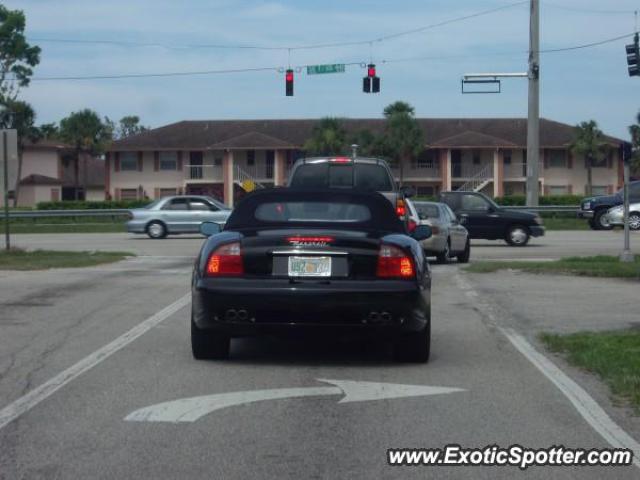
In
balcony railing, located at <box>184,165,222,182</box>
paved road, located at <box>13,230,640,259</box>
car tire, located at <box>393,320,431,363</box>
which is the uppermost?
balcony railing, located at <box>184,165,222,182</box>

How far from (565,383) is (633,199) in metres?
32.2

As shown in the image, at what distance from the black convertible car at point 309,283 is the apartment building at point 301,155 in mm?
58143

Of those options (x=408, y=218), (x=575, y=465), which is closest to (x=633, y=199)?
(x=408, y=218)

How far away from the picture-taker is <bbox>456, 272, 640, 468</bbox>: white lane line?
279 inches

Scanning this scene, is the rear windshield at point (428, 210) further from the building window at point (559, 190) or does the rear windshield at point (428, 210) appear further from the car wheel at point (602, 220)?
the building window at point (559, 190)

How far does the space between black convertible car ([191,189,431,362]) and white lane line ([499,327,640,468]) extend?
1200mm

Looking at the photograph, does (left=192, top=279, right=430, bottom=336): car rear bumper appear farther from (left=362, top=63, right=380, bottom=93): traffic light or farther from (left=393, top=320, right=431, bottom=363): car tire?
(left=362, top=63, right=380, bottom=93): traffic light

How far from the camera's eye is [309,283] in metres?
9.34

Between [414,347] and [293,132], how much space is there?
207ft

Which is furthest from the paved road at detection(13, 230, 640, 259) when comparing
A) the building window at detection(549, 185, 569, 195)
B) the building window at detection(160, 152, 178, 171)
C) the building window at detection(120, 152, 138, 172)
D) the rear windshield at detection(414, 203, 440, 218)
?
the building window at detection(120, 152, 138, 172)

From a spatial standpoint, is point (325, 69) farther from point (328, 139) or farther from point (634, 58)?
point (328, 139)

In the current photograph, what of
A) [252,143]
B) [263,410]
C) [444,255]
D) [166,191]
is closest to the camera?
[263,410]

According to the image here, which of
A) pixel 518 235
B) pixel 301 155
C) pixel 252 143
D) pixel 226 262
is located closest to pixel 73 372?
pixel 226 262

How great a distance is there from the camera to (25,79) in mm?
65062
